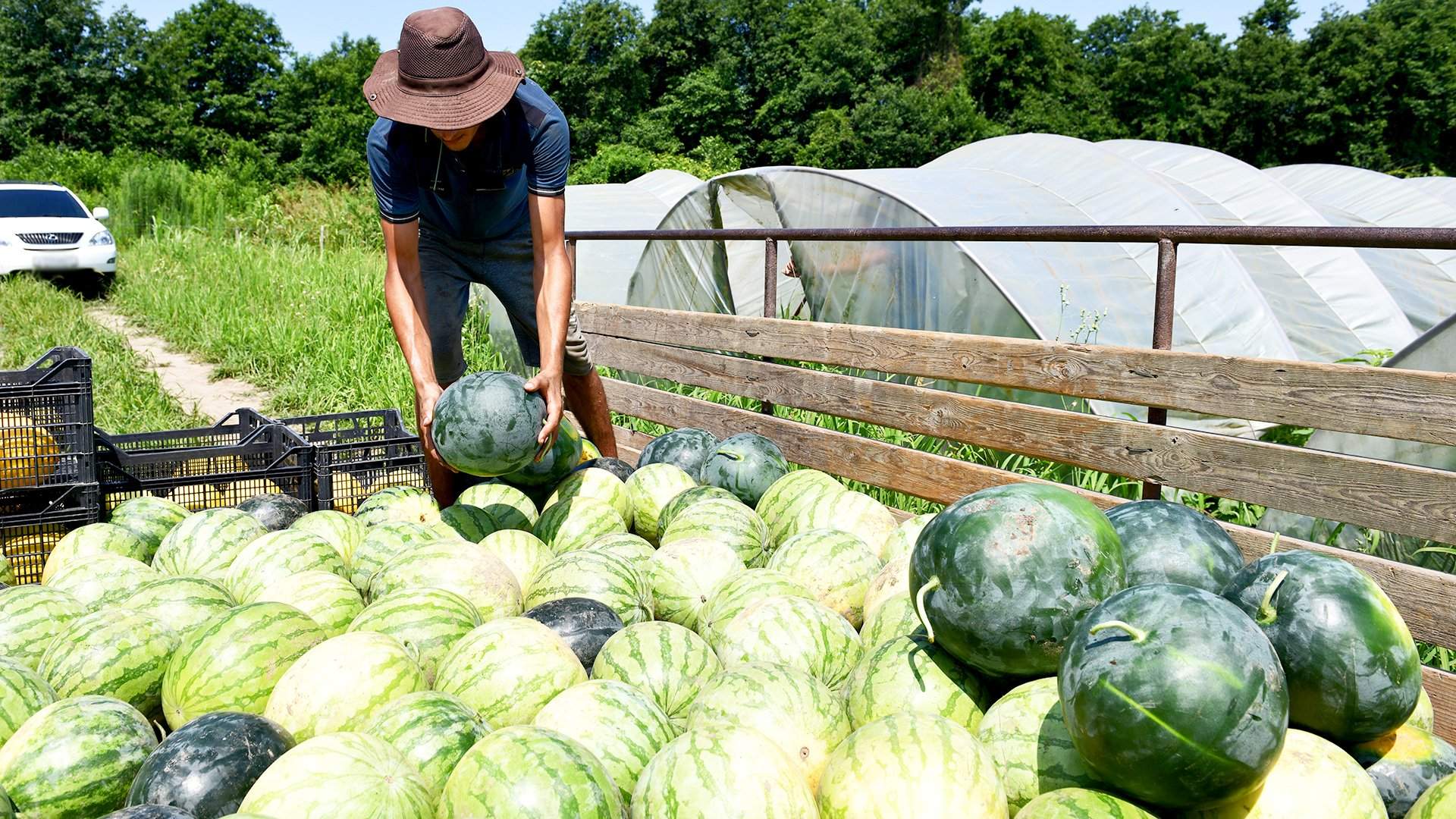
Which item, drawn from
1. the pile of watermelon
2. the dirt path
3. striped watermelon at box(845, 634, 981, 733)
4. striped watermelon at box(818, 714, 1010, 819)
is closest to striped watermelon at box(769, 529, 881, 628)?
the pile of watermelon

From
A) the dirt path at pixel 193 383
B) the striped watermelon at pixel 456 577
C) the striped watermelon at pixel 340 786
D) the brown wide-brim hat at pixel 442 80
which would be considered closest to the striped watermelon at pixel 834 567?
the striped watermelon at pixel 456 577

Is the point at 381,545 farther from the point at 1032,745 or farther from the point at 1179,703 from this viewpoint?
the point at 1179,703

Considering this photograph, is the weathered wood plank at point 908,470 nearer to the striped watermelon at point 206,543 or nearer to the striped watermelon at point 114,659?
the striped watermelon at point 114,659

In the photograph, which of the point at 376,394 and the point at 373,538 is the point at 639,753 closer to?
the point at 373,538

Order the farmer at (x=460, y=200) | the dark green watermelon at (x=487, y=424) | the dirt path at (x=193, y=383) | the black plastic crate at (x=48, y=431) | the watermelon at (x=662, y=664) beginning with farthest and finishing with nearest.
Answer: the dirt path at (x=193, y=383)
the black plastic crate at (x=48, y=431)
the farmer at (x=460, y=200)
the dark green watermelon at (x=487, y=424)
the watermelon at (x=662, y=664)

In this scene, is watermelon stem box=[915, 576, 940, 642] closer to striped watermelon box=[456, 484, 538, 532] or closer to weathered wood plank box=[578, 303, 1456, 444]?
weathered wood plank box=[578, 303, 1456, 444]

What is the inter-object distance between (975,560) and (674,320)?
395 cm

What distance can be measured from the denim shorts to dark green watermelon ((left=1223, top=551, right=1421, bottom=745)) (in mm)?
3002

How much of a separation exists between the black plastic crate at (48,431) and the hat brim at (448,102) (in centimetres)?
158

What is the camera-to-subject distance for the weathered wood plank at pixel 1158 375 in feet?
8.89

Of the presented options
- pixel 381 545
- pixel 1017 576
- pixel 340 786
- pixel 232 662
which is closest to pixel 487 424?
pixel 381 545

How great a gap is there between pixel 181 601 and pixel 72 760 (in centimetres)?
76

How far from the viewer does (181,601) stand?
2771 mm

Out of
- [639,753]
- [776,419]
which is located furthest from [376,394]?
[639,753]
